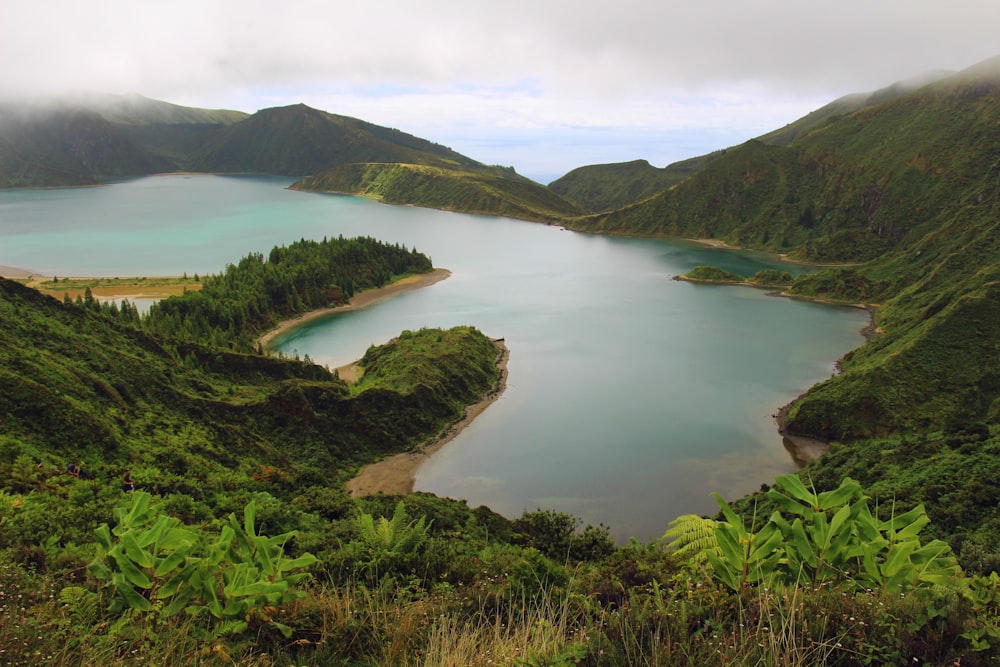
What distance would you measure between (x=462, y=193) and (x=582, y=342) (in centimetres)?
12160

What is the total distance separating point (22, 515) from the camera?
11.4 metres

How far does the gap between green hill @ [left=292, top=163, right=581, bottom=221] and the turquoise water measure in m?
26.9

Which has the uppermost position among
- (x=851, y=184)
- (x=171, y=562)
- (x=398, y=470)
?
(x=851, y=184)

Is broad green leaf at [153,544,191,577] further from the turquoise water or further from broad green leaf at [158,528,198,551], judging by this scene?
the turquoise water

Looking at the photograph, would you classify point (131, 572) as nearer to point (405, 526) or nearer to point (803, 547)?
point (803, 547)

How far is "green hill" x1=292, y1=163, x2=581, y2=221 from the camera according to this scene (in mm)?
161250

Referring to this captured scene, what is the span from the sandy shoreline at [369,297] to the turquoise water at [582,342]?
80.0 inches

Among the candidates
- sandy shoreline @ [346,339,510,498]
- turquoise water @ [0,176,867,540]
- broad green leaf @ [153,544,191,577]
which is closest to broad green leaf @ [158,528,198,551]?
broad green leaf @ [153,544,191,577]

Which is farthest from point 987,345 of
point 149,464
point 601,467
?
point 149,464

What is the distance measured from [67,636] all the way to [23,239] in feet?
419

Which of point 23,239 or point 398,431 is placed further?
point 23,239

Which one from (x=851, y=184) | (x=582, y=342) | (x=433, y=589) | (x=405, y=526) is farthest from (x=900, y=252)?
(x=433, y=589)

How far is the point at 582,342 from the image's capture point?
183ft

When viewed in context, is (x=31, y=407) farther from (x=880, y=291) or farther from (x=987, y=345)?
(x=880, y=291)
